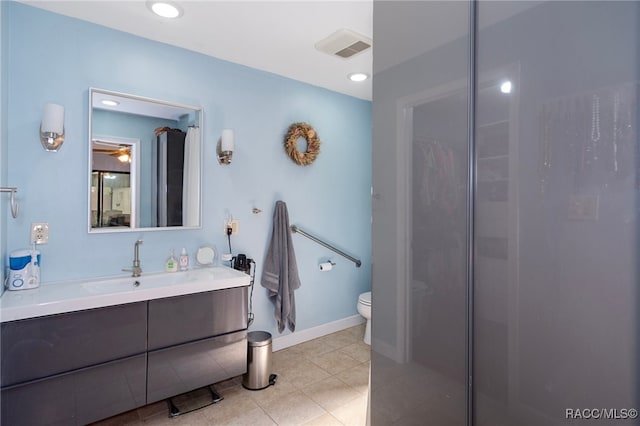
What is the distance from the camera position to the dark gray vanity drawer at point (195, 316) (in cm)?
197

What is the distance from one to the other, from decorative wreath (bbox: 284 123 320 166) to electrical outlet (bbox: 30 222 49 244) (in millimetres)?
1856

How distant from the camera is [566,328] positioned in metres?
0.75

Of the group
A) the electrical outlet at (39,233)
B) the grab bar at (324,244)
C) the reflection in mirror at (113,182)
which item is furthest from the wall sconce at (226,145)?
the electrical outlet at (39,233)

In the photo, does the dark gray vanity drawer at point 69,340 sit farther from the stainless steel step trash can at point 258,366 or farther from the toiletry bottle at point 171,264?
the stainless steel step trash can at point 258,366

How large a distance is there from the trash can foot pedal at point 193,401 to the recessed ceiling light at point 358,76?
283 centimetres

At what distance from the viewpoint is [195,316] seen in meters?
2.11

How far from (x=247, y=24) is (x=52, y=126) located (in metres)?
1.33

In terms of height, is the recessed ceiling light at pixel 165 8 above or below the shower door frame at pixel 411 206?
above

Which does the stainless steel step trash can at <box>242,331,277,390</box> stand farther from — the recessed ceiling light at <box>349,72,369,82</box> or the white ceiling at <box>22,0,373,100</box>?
the recessed ceiling light at <box>349,72,369,82</box>

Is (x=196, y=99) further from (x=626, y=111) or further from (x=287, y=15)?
(x=626, y=111)

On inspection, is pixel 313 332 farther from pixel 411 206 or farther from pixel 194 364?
pixel 411 206

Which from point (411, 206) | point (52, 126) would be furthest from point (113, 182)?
point (411, 206)

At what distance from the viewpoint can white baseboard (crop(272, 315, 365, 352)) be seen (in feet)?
9.91

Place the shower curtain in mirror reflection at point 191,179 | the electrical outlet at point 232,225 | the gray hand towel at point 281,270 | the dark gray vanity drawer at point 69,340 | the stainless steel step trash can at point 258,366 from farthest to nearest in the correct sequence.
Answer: the gray hand towel at point 281,270
the electrical outlet at point 232,225
the shower curtain in mirror reflection at point 191,179
the stainless steel step trash can at point 258,366
the dark gray vanity drawer at point 69,340
